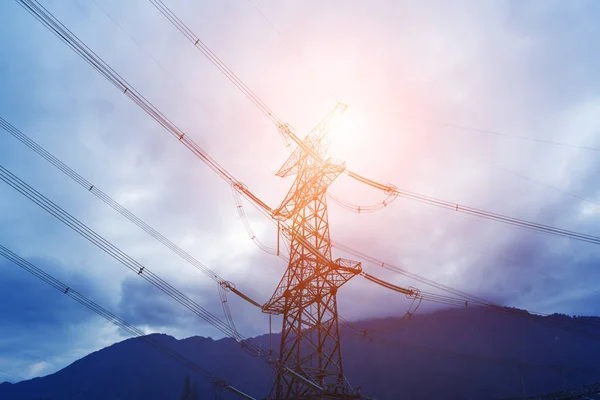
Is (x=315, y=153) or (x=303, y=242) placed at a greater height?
(x=315, y=153)

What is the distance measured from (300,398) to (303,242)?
10.2 metres

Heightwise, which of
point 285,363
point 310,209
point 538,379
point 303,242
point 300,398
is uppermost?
point 538,379

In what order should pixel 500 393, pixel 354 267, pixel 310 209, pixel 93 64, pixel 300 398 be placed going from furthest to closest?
1. pixel 500 393
2. pixel 310 209
3. pixel 354 267
4. pixel 300 398
5. pixel 93 64

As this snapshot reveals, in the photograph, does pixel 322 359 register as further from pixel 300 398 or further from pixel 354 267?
pixel 354 267

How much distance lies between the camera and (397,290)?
28078 millimetres

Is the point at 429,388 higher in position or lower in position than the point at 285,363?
higher

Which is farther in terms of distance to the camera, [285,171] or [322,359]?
[285,171]

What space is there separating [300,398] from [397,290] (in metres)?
10.6

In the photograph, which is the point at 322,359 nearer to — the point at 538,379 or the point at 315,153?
the point at 315,153

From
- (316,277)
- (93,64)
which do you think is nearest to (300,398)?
(316,277)

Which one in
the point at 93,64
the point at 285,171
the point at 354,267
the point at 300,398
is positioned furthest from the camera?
the point at 285,171

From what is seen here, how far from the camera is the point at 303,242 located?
2578cm

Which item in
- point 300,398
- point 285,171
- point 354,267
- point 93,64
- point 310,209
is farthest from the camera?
point 285,171

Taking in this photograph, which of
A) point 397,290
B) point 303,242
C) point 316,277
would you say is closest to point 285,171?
point 303,242
